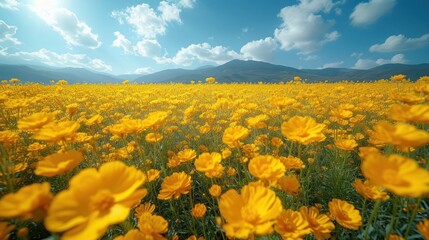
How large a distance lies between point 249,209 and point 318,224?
1.67 ft

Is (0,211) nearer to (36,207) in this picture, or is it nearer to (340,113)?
(36,207)

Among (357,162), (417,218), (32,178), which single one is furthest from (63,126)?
(357,162)

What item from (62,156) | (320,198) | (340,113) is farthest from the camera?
(340,113)

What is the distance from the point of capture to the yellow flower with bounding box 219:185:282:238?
2.73 feet

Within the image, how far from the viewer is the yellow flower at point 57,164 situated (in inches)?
35.4

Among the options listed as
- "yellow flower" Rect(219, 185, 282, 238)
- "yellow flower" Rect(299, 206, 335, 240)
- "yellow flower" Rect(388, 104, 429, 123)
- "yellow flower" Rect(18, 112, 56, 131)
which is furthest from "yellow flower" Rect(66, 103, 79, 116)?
"yellow flower" Rect(388, 104, 429, 123)

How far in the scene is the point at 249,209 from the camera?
3.15 feet

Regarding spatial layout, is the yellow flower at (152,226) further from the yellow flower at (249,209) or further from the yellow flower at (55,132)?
the yellow flower at (55,132)

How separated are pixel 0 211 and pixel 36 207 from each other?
95 millimetres

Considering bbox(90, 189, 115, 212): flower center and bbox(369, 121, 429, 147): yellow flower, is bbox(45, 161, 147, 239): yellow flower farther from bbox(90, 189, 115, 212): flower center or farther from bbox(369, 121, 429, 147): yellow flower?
bbox(369, 121, 429, 147): yellow flower

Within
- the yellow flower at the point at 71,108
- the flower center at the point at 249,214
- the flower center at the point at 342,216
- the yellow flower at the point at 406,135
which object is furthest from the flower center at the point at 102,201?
the yellow flower at the point at 71,108

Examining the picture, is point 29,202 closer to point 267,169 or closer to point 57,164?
point 57,164

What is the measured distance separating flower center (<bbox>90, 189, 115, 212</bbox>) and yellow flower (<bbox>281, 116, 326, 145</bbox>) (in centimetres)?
102

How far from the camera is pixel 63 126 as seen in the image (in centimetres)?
128
